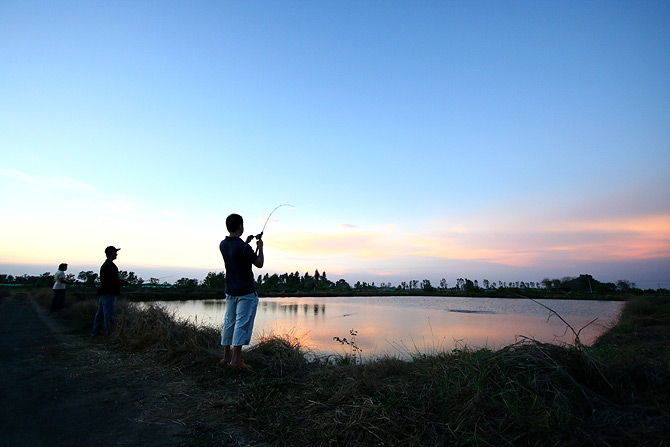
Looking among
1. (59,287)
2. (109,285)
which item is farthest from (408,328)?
(59,287)

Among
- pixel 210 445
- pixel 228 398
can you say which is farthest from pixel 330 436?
pixel 228 398

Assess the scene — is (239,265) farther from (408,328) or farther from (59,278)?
(408,328)

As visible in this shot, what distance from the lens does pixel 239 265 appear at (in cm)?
388

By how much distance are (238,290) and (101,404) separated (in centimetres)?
154

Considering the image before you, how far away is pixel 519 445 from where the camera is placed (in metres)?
1.82

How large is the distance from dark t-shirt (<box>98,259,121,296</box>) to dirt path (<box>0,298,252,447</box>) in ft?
4.74

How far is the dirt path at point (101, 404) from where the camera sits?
2.31 meters

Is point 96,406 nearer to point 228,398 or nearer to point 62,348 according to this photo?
point 228,398

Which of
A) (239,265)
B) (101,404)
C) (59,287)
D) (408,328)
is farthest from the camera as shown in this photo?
(408,328)

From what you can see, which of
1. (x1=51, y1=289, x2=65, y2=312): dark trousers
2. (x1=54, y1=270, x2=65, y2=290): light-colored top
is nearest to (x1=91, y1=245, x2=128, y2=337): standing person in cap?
(x1=54, y1=270, x2=65, y2=290): light-colored top

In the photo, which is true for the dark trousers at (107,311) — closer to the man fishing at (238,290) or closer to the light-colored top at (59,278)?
the man fishing at (238,290)

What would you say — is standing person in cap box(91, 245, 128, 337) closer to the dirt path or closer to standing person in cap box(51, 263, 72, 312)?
the dirt path

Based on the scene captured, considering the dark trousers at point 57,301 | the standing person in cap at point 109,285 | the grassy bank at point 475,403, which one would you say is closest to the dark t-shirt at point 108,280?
the standing person in cap at point 109,285

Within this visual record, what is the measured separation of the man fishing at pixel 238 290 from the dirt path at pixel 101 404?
0.52 m
